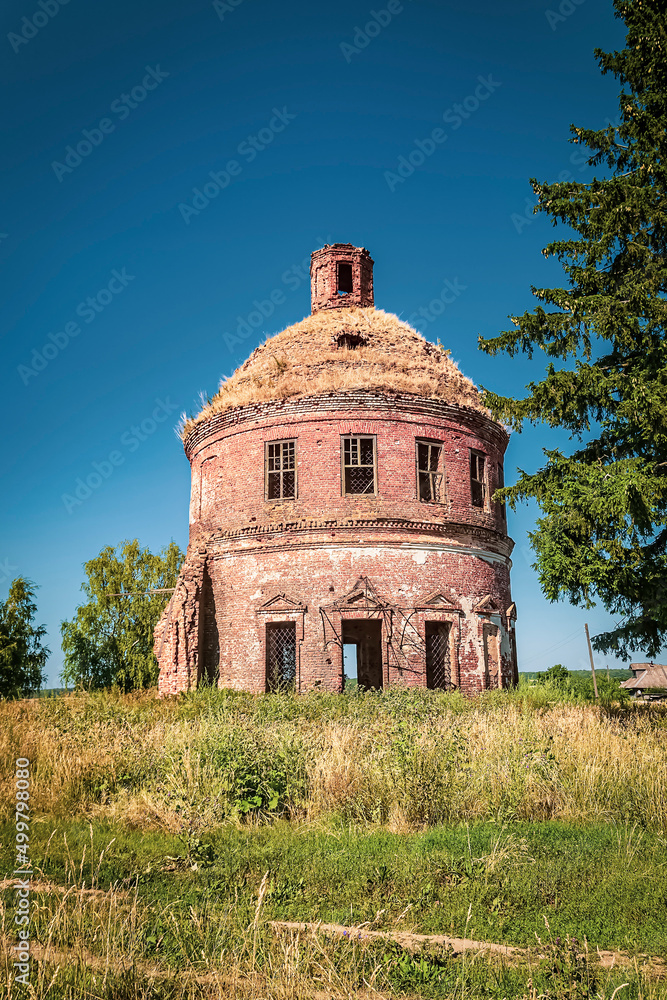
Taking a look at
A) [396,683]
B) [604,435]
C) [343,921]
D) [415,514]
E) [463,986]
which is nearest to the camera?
[463,986]

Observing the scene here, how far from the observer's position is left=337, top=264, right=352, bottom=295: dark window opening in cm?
2644

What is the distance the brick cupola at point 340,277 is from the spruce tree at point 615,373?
13375 millimetres

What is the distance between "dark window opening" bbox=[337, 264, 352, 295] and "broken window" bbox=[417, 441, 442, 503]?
30.7 ft

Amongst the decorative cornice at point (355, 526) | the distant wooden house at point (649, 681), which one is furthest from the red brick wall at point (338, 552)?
the distant wooden house at point (649, 681)

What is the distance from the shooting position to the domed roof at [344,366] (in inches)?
784

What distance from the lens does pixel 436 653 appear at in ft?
62.4

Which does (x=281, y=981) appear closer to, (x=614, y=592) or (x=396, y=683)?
(x=614, y=592)

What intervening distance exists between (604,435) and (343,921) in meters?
10.4

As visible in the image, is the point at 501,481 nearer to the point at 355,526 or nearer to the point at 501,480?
the point at 501,480

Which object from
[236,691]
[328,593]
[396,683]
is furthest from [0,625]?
[396,683]

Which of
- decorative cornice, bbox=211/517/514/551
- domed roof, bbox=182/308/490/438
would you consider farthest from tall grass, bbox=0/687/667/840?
domed roof, bbox=182/308/490/438

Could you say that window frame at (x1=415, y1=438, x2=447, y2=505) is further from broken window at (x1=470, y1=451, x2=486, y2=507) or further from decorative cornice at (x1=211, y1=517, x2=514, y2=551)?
broken window at (x1=470, y1=451, x2=486, y2=507)

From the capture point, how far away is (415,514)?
1903 cm

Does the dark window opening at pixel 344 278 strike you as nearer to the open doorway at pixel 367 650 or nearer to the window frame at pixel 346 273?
the window frame at pixel 346 273
